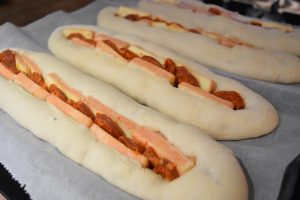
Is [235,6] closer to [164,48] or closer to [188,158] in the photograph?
[164,48]

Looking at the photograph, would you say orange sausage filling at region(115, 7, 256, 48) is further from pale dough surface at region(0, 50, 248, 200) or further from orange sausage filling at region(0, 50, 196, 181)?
orange sausage filling at region(0, 50, 196, 181)

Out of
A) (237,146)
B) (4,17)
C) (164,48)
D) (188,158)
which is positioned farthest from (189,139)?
(4,17)

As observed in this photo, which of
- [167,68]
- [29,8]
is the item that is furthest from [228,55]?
[29,8]

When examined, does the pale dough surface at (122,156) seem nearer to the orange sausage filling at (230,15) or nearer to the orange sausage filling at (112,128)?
the orange sausage filling at (112,128)

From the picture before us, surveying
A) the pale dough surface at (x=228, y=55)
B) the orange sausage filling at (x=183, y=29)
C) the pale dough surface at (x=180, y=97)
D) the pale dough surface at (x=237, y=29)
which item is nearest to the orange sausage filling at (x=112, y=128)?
the pale dough surface at (x=180, y=97)

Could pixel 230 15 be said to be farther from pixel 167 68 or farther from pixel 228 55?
pixel 167 68

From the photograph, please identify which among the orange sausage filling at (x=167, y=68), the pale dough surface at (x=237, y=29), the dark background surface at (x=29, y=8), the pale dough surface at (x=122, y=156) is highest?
the pale dough surface at (x=237, y=29)
